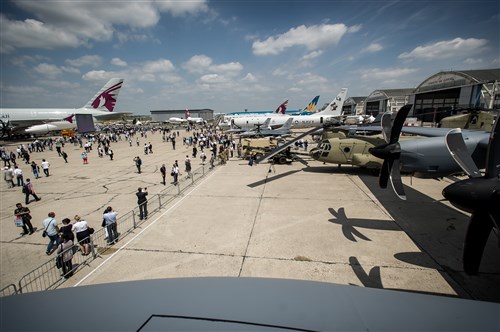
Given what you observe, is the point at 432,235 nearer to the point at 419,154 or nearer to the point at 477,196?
the point at 419,154

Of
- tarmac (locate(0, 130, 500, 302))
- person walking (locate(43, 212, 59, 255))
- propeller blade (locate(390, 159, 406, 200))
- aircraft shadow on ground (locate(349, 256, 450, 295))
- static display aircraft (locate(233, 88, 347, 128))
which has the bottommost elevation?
aircraft shadow on ground (locate(349, 256, 450, 295))

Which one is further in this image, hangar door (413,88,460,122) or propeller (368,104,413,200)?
hangar door (413,88,460,122)

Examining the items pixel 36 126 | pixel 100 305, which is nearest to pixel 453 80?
pixel 100 305

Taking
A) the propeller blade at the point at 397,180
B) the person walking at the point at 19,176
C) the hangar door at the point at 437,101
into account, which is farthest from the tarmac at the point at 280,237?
the hangar door at the point at 437,101

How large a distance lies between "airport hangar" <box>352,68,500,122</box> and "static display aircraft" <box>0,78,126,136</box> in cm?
5758

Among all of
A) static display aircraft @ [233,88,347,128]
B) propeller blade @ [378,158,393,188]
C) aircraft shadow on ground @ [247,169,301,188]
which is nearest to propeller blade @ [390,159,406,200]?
propeller blade @ [378,158,393,188]

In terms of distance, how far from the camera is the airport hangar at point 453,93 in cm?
4378

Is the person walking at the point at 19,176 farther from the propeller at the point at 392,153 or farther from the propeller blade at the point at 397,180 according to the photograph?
the propeller blade at the point at 397,180

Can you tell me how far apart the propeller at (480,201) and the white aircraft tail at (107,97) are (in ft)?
177

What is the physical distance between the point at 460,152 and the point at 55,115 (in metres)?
59.6

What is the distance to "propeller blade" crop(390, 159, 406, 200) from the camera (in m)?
7.68

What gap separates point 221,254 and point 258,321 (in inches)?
229

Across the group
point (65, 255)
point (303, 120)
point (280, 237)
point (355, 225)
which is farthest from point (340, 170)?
point (303, 120)

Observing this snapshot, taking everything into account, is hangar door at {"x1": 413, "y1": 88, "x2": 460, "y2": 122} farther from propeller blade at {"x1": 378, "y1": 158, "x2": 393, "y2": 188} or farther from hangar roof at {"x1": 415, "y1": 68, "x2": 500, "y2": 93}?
propeller blade at {"x1": 378, "y1": 158, "x2": 393, "y2": 188}
